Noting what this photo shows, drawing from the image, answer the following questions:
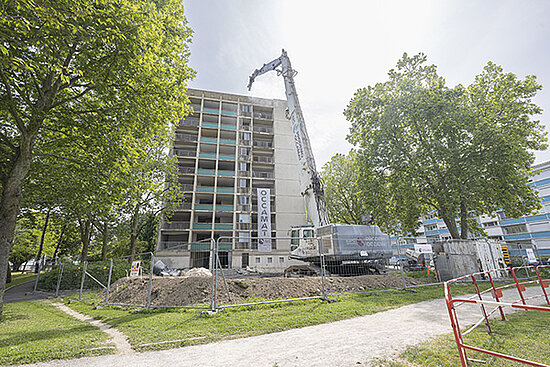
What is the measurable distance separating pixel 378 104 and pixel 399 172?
5520 mm

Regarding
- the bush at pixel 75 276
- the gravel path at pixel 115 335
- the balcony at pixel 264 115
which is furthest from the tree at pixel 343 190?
the gravel path at pixel 115 335

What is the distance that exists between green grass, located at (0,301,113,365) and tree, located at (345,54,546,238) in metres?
17.5

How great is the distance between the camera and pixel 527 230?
139 ft

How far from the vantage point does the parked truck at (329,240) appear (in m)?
12.2

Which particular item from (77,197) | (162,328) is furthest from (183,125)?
(162,328)

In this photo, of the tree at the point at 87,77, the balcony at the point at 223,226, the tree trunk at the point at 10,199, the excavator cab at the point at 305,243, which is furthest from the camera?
the balcony at the point at 223,226

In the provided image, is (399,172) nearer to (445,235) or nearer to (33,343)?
(33,343)

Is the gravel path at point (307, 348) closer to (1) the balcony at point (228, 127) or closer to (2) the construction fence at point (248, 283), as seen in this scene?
(2) the construction fence at point (248, 283)

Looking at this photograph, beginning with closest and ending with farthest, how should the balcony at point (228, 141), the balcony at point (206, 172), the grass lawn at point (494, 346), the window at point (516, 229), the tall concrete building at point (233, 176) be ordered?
the grass lawn at point (494, 346)
the tall concrete building at point (233, 176)
the balcony at point (206, 172)
the balcony at point (228, 141)
the window at point (516, 229)

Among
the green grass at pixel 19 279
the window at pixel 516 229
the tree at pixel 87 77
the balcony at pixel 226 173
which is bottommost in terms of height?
the green grass at pixel 19 279

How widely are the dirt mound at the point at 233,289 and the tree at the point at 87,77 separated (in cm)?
426

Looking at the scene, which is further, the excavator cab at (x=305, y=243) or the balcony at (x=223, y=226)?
the balcony at (x=223, y=226)

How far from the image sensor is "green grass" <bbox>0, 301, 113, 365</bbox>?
422 centimetres

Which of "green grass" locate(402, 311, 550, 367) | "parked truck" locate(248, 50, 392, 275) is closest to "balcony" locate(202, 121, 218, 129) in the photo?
"parked truck" locate(248, 50, 392, 275)
